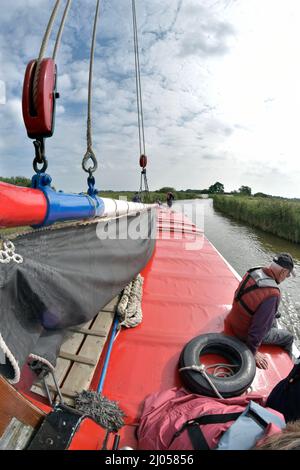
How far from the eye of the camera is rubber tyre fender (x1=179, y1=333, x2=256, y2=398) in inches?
73.2

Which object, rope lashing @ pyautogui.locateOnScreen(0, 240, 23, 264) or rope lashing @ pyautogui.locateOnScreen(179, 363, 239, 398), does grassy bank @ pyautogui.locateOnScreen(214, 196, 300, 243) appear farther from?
rope lashing @ pyautogui.locateOnScreen(0, 240, 23, 264)

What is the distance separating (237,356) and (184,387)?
1.98 ft

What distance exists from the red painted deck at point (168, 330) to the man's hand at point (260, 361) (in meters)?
0.05

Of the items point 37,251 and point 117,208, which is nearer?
point 37,251

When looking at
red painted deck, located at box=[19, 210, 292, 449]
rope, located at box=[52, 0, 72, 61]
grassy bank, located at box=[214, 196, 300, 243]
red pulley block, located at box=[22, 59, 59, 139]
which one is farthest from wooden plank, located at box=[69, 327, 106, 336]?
grassy bank, located at box=[214, 196, 300, 243]

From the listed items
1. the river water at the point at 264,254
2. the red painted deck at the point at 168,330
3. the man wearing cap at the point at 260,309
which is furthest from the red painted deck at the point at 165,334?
the river water at the point at 264,254

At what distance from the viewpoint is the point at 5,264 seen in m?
0.95

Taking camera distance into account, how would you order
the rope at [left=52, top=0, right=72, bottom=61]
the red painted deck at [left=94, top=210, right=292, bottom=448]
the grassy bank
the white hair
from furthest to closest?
the grassy bank, the white hair, the red painted deck at [left=94, top=210, right=292, bottom=448], the rope at [left=52, top=0, right=72, bottom=61]

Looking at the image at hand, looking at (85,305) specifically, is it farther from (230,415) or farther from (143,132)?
(143,132)

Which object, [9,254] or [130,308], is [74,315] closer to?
[9,254]

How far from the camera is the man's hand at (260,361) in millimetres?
2289

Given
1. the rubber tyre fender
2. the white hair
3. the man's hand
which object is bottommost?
the man's hand

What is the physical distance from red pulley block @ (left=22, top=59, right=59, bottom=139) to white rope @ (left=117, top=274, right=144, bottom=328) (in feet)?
6.50
